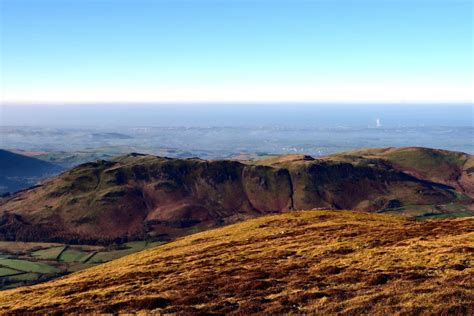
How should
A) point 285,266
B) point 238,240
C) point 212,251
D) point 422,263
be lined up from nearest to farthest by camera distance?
point 422,263, point 285,266, point 212,251, point 238,240

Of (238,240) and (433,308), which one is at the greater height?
(433,308)

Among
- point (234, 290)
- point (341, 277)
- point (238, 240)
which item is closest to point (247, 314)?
point (234, 290)

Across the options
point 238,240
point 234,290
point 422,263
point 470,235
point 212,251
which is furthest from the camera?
point 238,240

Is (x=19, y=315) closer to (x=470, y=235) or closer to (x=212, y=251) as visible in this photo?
(x=212, y=251)

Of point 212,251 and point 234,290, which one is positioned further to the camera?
point 212,251

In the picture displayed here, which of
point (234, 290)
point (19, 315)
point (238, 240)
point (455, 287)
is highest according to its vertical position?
point (455, 287)

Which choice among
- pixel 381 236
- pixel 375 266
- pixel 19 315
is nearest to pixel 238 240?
pixel 381 236

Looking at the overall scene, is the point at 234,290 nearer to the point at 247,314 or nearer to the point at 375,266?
the point at 247,314
